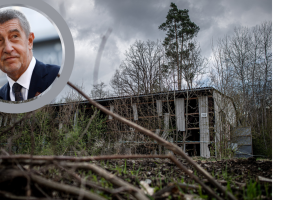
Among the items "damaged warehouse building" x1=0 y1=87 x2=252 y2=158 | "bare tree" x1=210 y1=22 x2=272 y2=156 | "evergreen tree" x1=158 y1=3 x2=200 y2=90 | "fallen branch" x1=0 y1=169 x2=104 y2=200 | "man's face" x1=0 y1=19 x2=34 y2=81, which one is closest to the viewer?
"fallen branch" x1=0 y1=169 x2=104 y2=200

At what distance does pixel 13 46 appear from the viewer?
5.04 feet

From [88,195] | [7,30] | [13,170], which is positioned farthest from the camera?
[7,30]

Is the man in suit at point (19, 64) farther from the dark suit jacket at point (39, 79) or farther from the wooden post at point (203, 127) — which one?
the wooden post at point (203, 127)

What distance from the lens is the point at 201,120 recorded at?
10.9m

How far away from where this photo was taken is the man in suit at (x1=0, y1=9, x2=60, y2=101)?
5.02 feet

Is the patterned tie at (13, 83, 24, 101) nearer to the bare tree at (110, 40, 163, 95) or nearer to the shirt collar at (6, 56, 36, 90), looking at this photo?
the shirt collar at (6, 56, 36, 90)

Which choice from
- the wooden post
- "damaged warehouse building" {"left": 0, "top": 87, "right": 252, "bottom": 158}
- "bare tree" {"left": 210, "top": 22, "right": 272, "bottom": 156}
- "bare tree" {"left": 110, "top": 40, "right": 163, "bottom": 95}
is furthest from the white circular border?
the wooden post

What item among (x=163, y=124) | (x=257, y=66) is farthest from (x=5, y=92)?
(x=163, y=124)

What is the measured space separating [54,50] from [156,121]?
27.6 feet

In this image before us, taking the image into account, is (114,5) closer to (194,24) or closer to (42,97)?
(42,97)

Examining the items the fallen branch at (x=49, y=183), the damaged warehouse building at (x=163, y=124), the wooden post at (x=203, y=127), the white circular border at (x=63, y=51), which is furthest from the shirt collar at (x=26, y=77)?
the wooden post at (x=203, y=127)

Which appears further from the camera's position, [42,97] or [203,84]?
[203,84]

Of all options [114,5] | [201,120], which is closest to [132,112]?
[201,120]

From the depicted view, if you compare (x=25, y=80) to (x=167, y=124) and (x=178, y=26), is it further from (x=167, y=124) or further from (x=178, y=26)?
(x=178, y=26)
